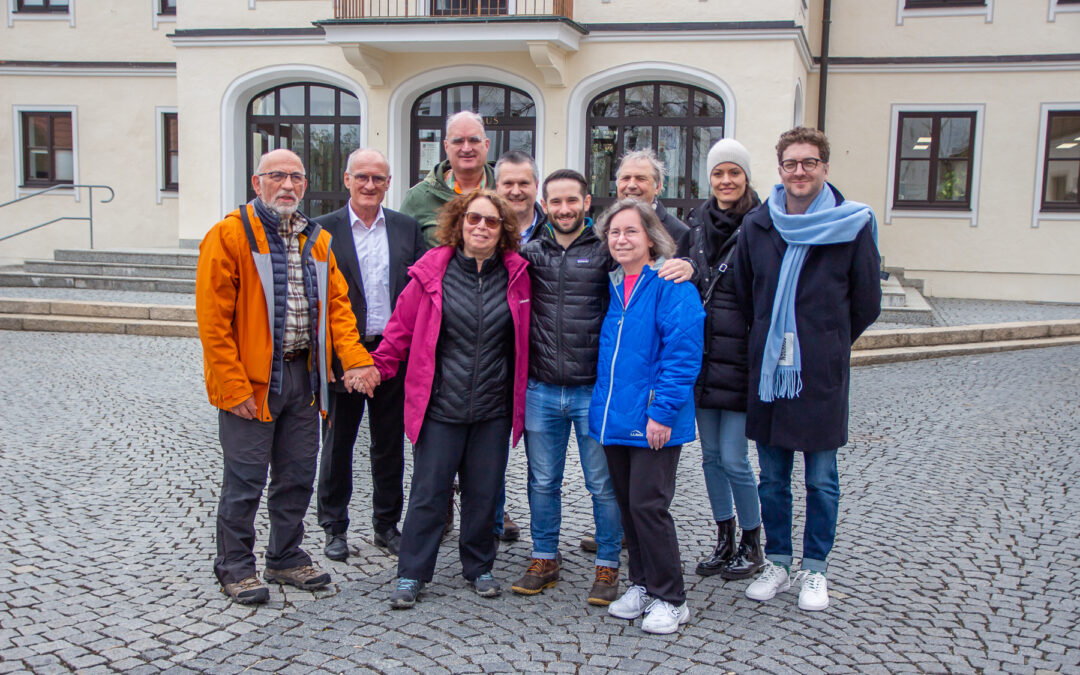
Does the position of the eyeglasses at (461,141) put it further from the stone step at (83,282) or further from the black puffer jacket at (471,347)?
the stone step at (83,282)

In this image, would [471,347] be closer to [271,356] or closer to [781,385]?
[271,356]

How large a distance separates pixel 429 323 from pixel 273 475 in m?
1.00

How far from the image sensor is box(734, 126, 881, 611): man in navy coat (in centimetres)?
382

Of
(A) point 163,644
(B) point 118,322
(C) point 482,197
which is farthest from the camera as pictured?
(B) point 118,322

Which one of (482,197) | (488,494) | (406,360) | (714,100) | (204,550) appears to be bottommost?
(204,550)

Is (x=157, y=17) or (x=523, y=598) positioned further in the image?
(x=157, y=17)

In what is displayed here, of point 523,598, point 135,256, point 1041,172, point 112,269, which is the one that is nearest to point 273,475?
point 523,598

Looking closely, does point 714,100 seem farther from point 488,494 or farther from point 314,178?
point 488,494

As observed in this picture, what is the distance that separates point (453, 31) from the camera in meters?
13.8

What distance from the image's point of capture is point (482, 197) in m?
3.98

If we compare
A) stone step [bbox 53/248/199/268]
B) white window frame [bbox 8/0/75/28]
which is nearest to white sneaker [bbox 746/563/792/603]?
stone step [bbox 53/248/199/268]

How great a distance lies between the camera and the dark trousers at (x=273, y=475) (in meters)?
3.92

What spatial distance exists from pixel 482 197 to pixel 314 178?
12908 mm

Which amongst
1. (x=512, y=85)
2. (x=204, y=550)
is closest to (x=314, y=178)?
(x=512, y=85)
